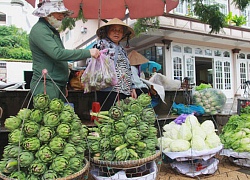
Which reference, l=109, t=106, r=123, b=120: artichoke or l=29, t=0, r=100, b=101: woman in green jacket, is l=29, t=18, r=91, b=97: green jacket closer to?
l=29, t=0, r=100, b=101: woman in green jacket

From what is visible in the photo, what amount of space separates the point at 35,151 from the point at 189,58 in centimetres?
1138

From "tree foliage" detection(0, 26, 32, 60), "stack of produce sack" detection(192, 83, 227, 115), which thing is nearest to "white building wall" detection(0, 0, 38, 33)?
"tree foliage" detection(0, 26, 32, 60)

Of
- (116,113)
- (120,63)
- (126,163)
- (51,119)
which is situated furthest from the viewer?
(120,63)

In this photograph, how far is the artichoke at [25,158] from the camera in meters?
1.16

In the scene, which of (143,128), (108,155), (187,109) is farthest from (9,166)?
(187,109)

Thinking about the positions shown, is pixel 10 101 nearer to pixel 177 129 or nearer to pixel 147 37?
pixel 177 129

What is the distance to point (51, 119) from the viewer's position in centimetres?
125

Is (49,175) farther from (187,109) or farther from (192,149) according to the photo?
(187,109)

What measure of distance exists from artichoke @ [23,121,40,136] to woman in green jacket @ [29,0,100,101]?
1.63 ft

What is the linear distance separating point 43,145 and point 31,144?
64 mm

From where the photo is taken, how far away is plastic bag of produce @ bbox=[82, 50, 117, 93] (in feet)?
6.88

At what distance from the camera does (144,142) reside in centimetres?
148

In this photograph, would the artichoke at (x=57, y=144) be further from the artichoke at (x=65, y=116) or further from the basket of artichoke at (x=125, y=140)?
the basket of artichoke at (x=125, y=140)

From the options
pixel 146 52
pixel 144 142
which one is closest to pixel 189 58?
pixel 146 52
